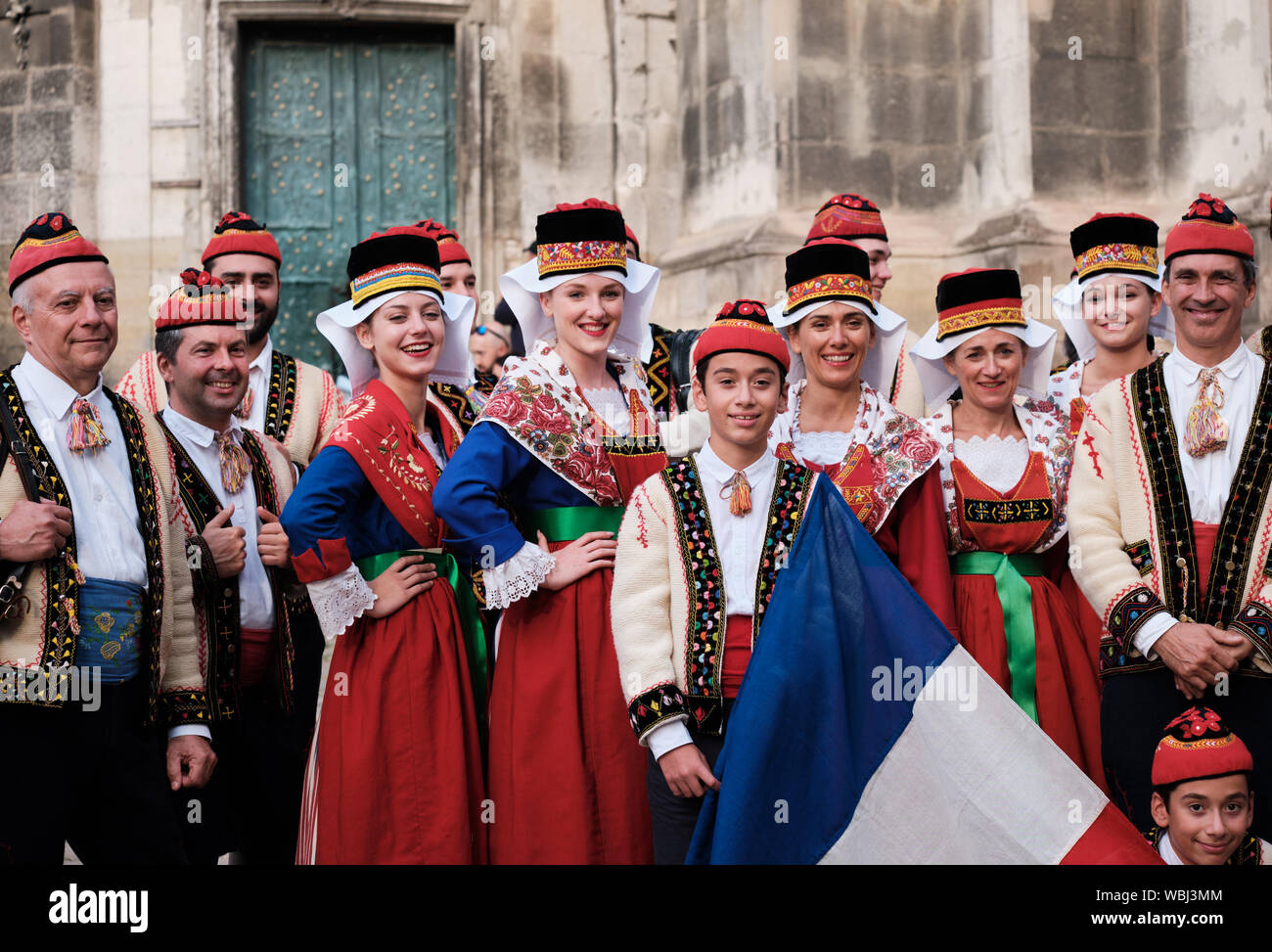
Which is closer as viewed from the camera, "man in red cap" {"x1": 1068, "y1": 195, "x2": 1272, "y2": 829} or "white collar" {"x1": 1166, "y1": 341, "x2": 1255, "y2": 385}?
"man in red cap" {"x1": 1068, "y1": 195, "x2": 1272, "y2": 829}

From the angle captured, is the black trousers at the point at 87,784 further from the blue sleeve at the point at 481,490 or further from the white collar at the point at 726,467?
the white collar at the point at 726,467

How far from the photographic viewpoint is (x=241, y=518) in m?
4.37

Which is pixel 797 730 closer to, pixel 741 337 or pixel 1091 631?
pixel 741 337

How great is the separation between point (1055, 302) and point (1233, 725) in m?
1.89

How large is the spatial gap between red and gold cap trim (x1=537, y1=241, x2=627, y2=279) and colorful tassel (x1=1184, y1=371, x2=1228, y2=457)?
1.57 meters

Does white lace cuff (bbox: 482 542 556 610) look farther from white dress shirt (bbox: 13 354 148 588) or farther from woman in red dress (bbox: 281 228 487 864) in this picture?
white dress shirt (bbox: 13 354 148 588)

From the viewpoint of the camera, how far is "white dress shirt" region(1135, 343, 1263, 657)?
4.03 meters

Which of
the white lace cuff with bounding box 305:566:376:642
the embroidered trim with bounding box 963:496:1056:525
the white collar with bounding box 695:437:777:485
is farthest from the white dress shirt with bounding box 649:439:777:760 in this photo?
the white lace cuff with bounding box 305:566:376:642

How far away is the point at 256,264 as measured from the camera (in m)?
5.62

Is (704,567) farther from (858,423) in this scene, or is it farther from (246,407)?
(246,407)

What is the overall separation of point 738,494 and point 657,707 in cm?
55

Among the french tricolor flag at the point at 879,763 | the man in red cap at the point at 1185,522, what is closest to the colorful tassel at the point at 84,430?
the french tricolor flag at the point at 879,763

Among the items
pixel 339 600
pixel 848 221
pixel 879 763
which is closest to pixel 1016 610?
pixel 879 763
